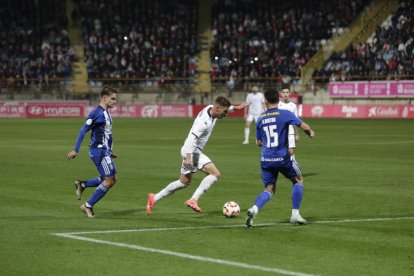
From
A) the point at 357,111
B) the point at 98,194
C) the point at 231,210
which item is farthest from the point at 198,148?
the point at 357,111

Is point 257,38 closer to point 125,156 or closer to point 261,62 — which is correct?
point 261,62

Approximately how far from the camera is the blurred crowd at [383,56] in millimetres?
54406

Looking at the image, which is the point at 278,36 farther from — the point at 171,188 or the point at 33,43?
the point at 171,188

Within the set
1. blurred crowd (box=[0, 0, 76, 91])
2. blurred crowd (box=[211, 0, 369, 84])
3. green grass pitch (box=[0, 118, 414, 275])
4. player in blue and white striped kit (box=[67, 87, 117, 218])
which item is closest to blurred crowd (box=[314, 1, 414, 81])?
blurred crowd (box=[211, 0, 369, 84])

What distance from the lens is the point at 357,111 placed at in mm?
56812

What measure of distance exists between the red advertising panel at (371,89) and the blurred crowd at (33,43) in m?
19.4

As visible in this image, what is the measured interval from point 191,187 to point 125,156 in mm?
8494

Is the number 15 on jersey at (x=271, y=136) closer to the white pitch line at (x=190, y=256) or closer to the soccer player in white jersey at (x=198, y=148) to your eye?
the soccer player in white jersey at (x=198, y=148)

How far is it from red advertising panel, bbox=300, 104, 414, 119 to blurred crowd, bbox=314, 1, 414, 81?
1843 mm

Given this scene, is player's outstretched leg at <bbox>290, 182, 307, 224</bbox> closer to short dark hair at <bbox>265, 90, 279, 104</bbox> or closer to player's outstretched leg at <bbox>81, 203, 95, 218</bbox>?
short dark hair at <bbox>265, 90, 279, 104</bbox>

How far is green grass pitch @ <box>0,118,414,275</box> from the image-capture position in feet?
31.4

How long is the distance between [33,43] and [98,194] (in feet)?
178

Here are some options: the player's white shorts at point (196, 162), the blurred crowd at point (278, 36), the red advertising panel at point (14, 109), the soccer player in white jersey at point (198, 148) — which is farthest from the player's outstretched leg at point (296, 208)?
the red advertising panel at point (14, 109)

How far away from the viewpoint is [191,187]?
60.3 feet
